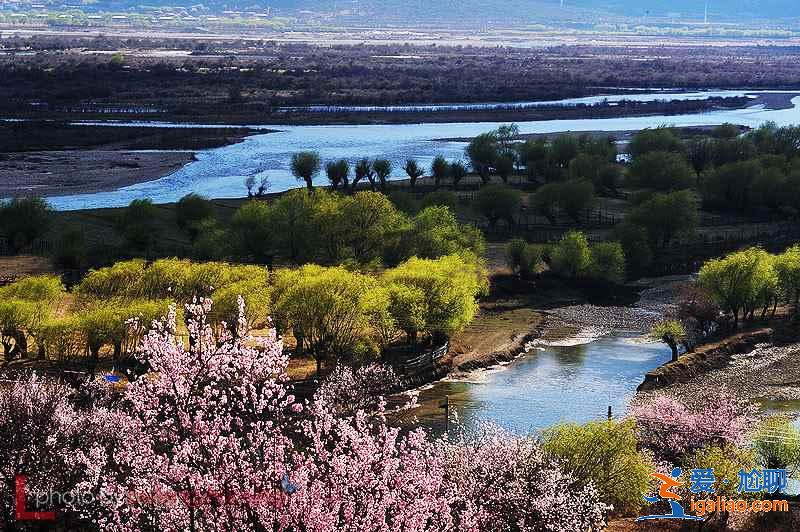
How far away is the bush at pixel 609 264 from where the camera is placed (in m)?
59.4

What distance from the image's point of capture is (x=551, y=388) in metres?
42.4

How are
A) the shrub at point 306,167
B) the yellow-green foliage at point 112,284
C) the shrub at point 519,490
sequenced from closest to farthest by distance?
the shrub at point 519,490, the yellow-green foliage at point 112,284, the shrub at point 306,167

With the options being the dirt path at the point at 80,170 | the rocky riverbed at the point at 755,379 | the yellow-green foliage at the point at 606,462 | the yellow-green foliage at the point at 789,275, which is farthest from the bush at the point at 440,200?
the yellow-green foliage at the point at 606,462

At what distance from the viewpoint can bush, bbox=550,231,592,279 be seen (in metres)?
59.4

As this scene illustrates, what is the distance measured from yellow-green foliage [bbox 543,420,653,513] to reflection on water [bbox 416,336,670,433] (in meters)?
8.77

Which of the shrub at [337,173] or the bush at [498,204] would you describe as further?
the shrub at [337,173]

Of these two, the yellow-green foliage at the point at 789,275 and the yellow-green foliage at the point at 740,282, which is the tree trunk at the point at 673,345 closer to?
the yellow-green foliage at the point at 740,282

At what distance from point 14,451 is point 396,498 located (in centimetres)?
1003

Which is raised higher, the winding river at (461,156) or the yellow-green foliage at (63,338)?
the yellow-green foliage at (63,338)

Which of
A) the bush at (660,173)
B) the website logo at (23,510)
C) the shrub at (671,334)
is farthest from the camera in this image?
the bush at (660,173)

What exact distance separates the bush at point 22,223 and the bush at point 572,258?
28.3 m

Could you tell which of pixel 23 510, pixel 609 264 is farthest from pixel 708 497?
pixel 609 264

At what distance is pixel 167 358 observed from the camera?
57.8 feet

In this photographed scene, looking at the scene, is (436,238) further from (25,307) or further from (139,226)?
(25,307)
